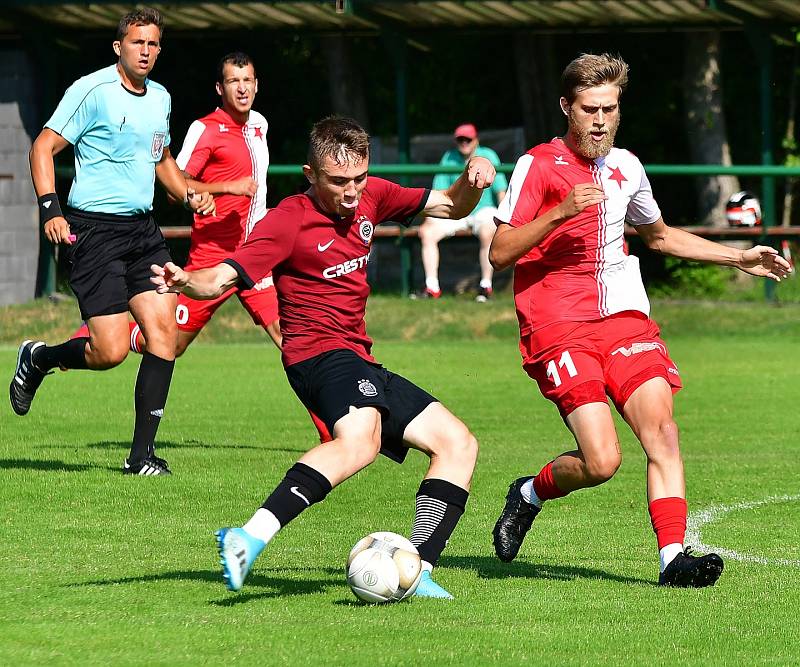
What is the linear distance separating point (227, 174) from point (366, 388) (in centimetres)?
529

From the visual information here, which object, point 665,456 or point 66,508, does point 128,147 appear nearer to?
point 66,508

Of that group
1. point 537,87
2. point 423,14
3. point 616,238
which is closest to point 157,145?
point 616,238

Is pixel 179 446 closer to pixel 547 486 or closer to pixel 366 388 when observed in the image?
pixel 547 486

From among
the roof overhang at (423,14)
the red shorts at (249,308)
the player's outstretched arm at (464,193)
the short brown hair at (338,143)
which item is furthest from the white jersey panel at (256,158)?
the roof overhang at (423,14)

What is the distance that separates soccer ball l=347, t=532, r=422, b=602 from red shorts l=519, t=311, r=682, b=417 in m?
1.07

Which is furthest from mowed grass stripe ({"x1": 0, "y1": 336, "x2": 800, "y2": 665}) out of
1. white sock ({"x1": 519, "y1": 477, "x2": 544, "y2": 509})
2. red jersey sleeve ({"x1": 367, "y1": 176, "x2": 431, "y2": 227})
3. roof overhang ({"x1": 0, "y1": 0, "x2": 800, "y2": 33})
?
roof overhang ({"x1": 0, "y1": 0, "x2": 800, "y2": 33})

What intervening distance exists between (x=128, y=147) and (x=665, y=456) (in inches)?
166

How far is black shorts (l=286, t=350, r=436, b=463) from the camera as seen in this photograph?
6.05 m

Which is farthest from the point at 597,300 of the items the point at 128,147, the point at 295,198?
the point at 128,147

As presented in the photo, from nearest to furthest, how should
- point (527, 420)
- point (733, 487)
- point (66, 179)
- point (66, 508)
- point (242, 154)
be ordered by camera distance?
point (66, 508), point (733, 487), point (242, 154), point (527, 420), point (66, 179)

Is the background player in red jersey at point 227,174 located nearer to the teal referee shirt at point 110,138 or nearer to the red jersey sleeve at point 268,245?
the teal referee shirt at point 110,138

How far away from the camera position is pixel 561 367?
6.54 m

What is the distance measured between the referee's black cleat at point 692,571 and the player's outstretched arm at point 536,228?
1320 millimetres

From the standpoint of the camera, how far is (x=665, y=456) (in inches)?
251
